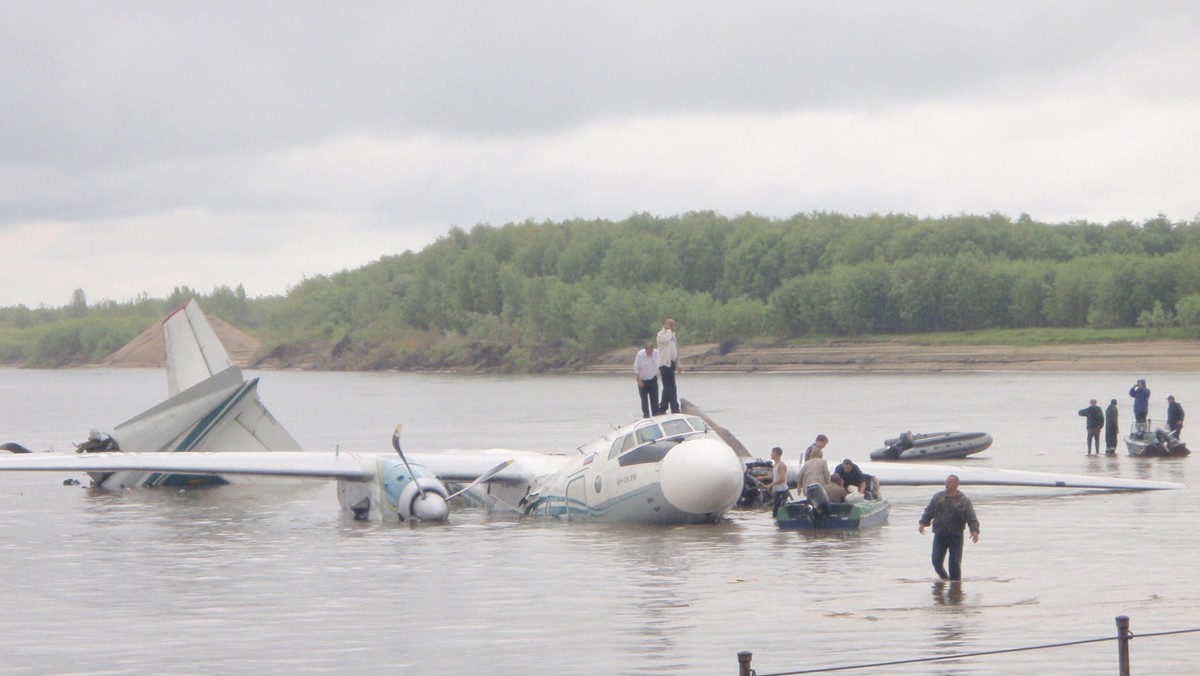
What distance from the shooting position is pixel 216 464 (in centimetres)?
2972

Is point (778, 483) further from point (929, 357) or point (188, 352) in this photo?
point (929, 357)

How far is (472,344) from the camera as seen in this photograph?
164375 mm

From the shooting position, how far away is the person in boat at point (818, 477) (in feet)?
80.4

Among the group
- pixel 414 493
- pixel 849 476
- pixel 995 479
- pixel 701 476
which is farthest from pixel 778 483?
pixel 414 493

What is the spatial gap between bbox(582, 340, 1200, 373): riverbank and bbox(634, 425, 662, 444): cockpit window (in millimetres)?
90020

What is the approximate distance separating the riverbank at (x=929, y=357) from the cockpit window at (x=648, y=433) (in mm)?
90020

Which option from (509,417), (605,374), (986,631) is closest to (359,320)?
(605,374)

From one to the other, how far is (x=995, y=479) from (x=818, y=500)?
564 centimetres

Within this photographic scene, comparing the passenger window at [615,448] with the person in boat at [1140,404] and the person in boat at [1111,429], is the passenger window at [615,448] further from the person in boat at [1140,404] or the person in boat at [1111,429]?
the person in boat at [1111,429]

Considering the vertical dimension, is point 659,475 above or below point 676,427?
below

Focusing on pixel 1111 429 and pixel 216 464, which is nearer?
pixel 216 464

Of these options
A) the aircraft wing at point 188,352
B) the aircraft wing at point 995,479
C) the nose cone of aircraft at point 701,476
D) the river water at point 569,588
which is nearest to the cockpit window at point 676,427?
the nose cone of aircraft at point 701,476

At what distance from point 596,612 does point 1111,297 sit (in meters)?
110

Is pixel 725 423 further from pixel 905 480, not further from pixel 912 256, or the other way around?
pixel 912 256
